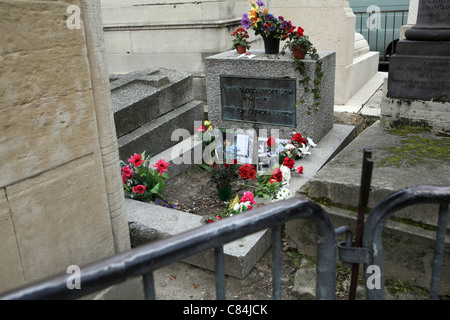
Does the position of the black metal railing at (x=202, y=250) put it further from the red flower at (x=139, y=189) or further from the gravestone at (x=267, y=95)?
the gravestone at (x=267, y=95)

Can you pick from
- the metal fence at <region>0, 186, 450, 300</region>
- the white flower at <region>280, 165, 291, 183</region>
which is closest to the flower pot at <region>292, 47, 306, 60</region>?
the white flower at <region>280, 165, 291, 183</region>

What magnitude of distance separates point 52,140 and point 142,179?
6.65 feet

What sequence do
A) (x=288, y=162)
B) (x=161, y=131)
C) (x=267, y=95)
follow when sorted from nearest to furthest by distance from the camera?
1. (x=288, y=162)
2. (x=161, y=131)
3. (x=267, y=95)

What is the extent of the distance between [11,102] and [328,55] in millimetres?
3992

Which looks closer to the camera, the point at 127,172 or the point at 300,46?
the point at 127,172

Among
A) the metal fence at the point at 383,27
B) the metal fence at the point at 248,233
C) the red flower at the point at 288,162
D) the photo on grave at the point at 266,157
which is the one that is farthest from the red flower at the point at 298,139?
the metal fence at the point at 383,27

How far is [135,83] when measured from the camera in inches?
213

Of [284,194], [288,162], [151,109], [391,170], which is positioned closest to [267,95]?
[288,162]

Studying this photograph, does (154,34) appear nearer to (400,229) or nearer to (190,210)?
(190,210)

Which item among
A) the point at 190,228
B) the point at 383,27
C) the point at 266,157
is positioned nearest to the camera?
the point at 190,228

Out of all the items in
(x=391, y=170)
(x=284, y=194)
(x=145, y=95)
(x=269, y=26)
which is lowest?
(x=284, y=194)

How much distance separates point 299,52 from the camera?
473 cm

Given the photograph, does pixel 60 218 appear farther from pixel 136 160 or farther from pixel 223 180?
pixel 223 180

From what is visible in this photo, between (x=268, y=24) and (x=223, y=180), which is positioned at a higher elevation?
(x=268, y=24)
